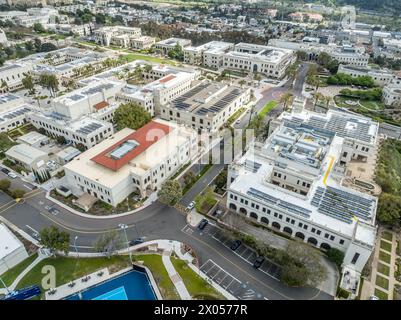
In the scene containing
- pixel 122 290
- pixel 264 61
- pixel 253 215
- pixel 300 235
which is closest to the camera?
pixel 122 290

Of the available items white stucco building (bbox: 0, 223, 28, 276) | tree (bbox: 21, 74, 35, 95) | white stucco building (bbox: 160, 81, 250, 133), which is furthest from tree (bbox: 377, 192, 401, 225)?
tree (bbox: 21, 74, 35, 95)

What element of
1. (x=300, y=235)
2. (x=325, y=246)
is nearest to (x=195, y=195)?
(x=300, y=235)

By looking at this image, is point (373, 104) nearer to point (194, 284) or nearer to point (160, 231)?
point (160, 231)

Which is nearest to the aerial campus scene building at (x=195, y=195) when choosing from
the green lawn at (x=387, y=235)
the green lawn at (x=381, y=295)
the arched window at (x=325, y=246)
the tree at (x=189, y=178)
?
the arched window at (x=325, y=246)

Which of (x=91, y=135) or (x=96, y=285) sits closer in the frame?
(x=96, y=285)

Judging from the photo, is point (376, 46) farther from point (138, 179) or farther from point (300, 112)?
point (138, 179)
